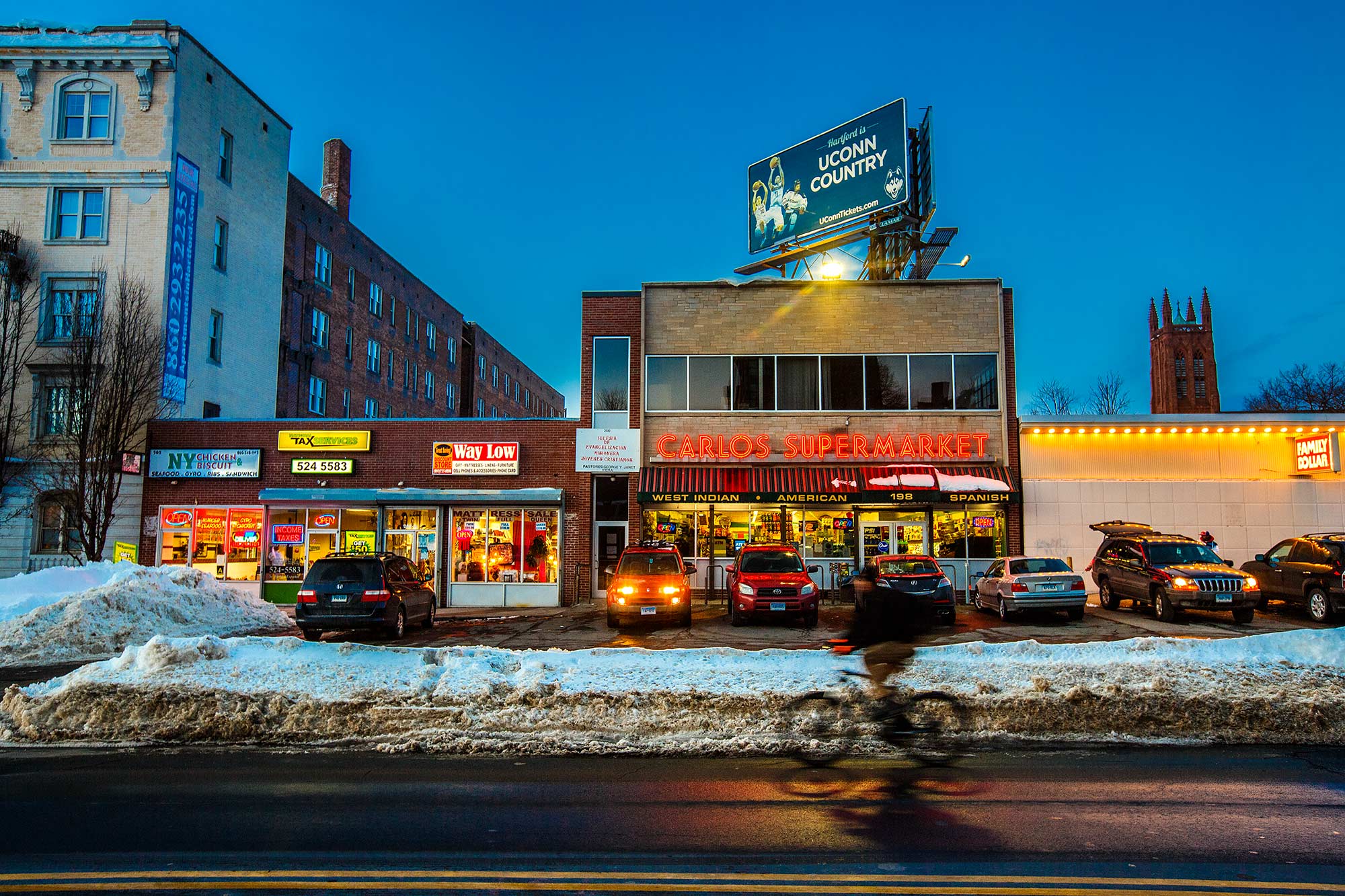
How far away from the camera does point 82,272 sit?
2870 centimetres

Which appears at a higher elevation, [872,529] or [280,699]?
[872,529]

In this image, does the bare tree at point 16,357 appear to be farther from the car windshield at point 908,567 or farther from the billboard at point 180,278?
the car windshield at point 908,567

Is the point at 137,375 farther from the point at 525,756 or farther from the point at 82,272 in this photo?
the point at 525,756

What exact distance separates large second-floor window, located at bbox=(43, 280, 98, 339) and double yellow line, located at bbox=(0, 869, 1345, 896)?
2818cm

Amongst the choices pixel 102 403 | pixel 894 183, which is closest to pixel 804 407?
pixel 894 183

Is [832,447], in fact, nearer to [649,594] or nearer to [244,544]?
[649,594]

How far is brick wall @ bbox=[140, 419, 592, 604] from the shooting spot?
25.5 m

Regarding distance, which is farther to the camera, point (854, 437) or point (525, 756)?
point (854, 437)

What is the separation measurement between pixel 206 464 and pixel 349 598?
13287mm

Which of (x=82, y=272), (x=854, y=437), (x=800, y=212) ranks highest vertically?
(x=800, y=212)

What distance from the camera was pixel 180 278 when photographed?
96.2 feet

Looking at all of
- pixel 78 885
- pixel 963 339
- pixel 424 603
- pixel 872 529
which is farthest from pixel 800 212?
pixel 78 885

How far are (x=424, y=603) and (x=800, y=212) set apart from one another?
17.6 meters

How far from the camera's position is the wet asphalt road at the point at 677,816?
5227 mm
